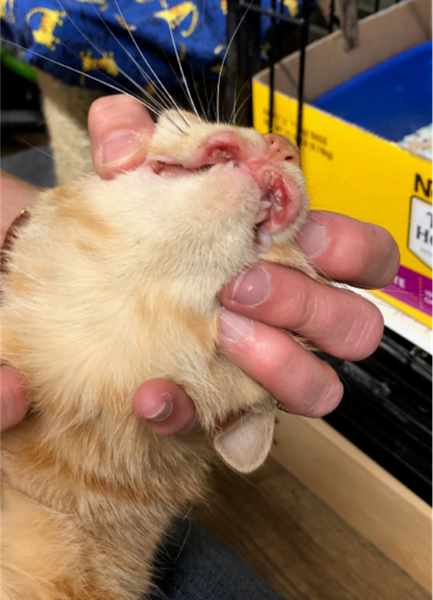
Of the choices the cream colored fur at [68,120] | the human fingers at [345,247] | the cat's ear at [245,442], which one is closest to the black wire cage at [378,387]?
the cream colored fur at [68,120]

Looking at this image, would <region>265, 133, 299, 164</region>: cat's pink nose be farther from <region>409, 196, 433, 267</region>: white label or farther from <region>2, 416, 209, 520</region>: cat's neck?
<region>409, 196, 433, 267</region>: white label

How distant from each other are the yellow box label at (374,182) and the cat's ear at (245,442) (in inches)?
17.3

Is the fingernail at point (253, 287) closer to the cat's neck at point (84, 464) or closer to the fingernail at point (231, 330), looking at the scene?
the fingernail at point (231, 330)

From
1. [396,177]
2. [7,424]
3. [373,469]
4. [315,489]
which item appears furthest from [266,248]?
[315,489]

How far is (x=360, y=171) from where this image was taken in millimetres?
1007

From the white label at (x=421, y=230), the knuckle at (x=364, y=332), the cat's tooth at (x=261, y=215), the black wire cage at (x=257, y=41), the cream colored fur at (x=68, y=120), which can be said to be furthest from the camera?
the cream colored fur at (x=68, y=120)

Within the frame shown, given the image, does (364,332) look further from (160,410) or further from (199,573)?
(199,573)

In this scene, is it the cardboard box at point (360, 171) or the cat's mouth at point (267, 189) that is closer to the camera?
the cat's mouth at point (267, 189)

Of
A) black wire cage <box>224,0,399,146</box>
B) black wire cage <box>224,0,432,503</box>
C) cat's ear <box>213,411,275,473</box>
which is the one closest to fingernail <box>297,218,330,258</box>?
cat's ear <box>213,411,275,473</box>

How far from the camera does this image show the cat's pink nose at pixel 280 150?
0.60 meters

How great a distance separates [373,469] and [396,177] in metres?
0.53

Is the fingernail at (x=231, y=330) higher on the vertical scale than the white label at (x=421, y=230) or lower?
higher

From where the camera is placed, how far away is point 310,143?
1067 millimetres

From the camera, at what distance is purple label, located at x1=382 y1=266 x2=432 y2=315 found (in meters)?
1.00
